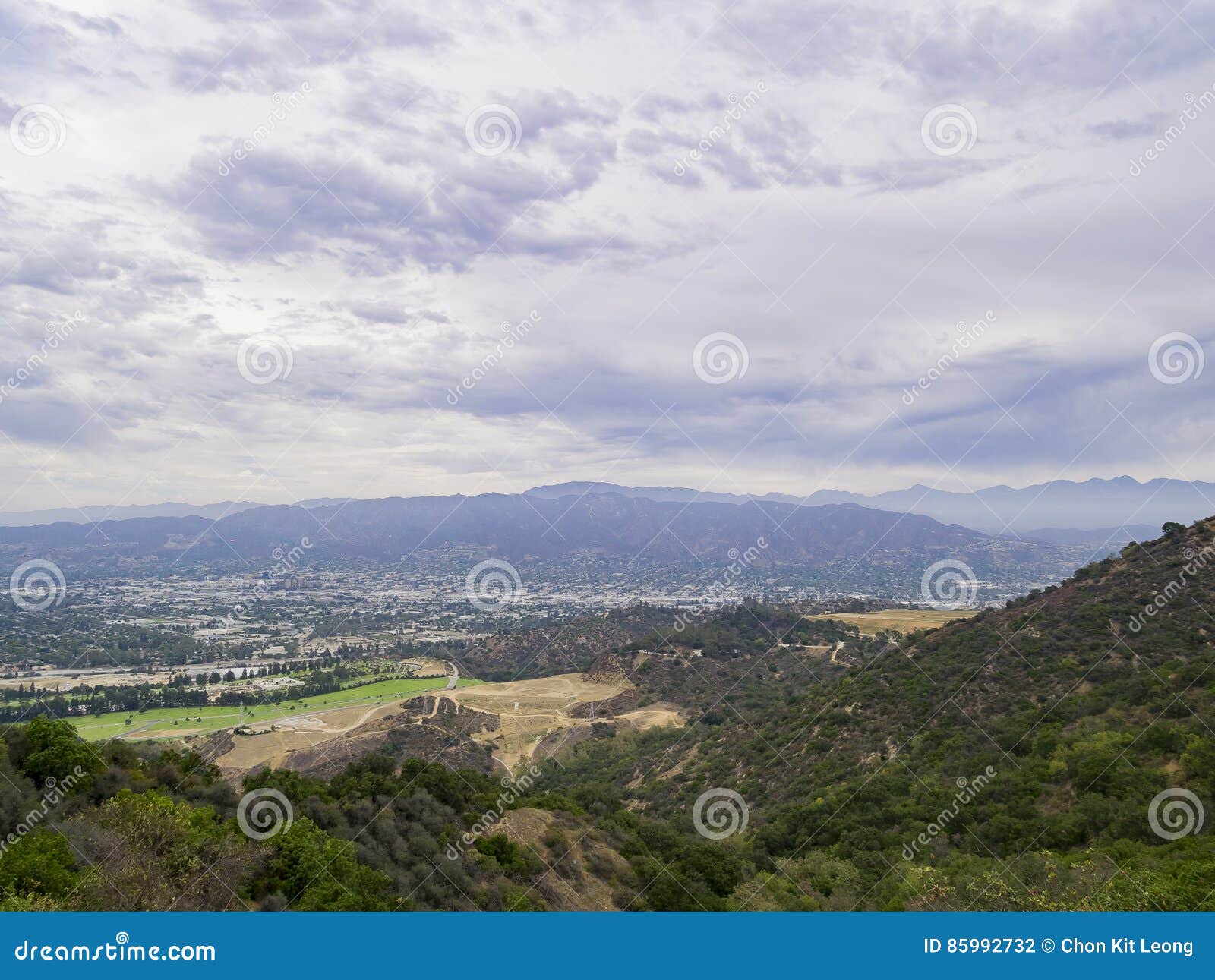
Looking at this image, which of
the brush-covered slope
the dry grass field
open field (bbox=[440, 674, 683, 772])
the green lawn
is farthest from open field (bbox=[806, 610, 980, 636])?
the green lawn

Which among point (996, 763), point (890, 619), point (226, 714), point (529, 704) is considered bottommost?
point (226, 714)

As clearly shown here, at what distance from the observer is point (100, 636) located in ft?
361

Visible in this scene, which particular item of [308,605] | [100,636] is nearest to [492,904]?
[100,636]

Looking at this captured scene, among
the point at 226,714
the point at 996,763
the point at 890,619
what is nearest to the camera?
the point at 996,763

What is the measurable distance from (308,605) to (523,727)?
13753 centimetres

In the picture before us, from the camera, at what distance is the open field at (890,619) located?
66.7 m

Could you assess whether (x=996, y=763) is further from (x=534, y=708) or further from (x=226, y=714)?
(x=226, y=714)

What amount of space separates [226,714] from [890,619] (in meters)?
71.3

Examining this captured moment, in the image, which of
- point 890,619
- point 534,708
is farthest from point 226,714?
point 890,619

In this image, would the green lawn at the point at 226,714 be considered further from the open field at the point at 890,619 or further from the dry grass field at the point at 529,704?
the open field at the point at 890,619

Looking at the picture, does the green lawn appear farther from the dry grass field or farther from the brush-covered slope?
the brush-covered slope

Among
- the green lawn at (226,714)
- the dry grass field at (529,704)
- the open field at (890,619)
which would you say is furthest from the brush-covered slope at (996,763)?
the green lawn at (226,714)

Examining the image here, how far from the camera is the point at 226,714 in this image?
68.2 metres

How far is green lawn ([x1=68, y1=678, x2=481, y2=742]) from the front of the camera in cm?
5859
